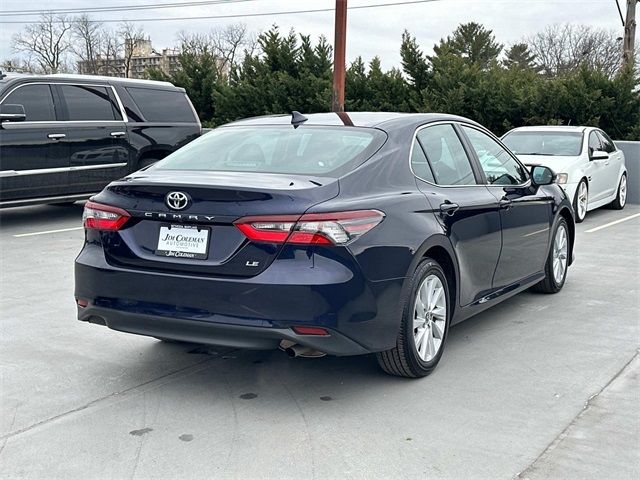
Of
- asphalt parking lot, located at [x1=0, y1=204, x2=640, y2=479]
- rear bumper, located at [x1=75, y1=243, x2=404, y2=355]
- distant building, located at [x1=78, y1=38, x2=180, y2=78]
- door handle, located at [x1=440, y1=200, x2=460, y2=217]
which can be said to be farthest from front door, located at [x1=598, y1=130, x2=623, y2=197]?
distant building, located at [x1=78, y1=38, x2=180, y2=78]

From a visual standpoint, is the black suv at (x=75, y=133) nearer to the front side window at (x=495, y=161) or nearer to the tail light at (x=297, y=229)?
the front side window at (x=495, y=161)

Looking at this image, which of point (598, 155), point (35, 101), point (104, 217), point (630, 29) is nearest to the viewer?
point (104, 217)

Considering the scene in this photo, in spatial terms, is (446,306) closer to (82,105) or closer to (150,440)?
(150,440)

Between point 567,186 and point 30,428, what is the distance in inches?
375

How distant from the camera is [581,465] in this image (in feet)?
11.4

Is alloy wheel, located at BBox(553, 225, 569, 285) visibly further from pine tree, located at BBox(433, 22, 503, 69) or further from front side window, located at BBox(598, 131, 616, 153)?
pine tree, located at BBox(433, 22, 503, 69)

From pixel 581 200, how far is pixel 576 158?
25.8 inches

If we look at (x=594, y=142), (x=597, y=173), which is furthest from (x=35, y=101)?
(x=594, y=142)

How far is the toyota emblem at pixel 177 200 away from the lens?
404cm

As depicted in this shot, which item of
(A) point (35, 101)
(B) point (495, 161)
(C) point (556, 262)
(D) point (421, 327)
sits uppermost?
(A) point (35, 101)

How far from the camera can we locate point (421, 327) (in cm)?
452

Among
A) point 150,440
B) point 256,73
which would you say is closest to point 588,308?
point 150,440

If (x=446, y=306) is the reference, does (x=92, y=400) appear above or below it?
below

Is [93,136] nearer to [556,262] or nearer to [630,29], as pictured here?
[556,262]
